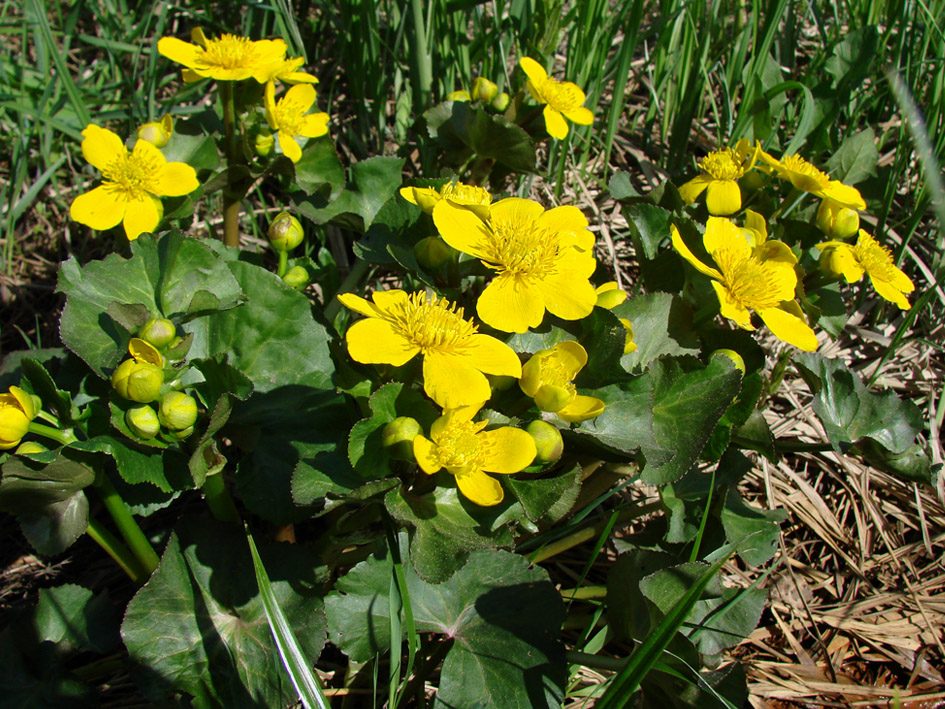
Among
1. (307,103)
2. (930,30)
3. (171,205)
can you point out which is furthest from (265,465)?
(930,30)

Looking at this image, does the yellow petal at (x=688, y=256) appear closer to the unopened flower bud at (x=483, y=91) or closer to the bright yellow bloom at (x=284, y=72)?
the unopened flower bud at (x=483, y=91)

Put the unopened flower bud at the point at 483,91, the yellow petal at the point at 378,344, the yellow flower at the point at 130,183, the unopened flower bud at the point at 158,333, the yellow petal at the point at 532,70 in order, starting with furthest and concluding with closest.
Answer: the unopened flower bud at the point at 483,91 → the yellow petal at the point at 532,70 → the yellow flower at the point at 130,183 → the unopened flower bud at the point at 158,333 → the yellow petal at the point at 378,344

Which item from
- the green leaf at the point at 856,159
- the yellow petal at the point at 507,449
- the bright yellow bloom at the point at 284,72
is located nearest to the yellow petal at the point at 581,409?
the yellow petal at the point at 507,449

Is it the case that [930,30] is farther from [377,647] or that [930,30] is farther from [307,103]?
[377,647]

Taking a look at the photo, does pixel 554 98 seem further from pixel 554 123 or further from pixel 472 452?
pixel 472 452

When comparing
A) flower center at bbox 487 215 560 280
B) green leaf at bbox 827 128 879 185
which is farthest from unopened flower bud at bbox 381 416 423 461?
green leaf at bbox 827 128 879 185

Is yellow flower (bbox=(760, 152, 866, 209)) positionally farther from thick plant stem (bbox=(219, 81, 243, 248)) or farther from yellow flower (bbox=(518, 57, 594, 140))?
thick plant stem (bbox=(219, 81, 243, 248))

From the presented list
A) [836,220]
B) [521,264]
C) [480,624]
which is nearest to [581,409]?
[521,264]
